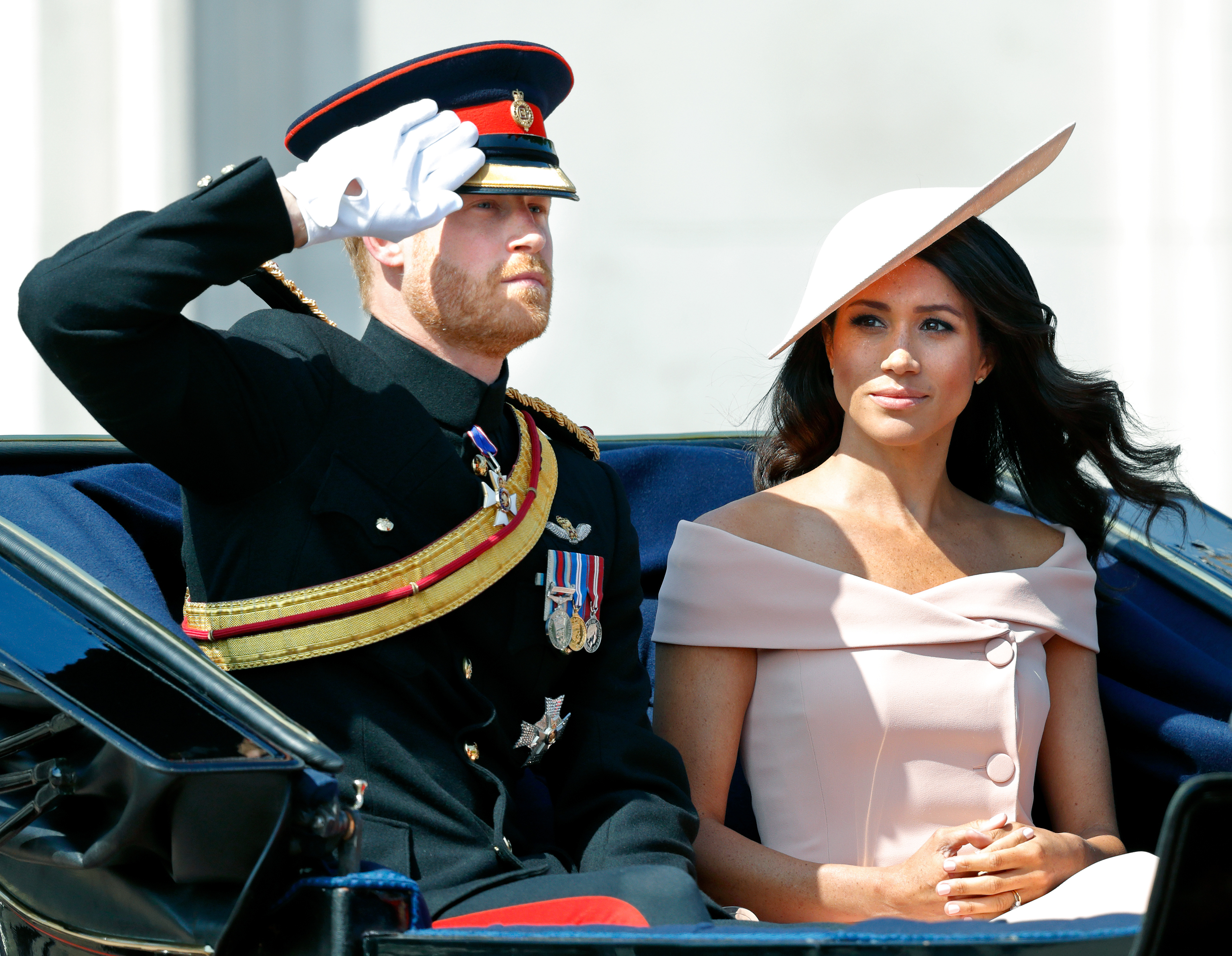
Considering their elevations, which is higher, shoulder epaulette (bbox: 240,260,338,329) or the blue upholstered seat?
shoulder epaulette (bbox: 240,260,338,329)

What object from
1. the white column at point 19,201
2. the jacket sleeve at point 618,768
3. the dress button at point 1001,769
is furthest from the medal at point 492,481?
the white column at point 19,201

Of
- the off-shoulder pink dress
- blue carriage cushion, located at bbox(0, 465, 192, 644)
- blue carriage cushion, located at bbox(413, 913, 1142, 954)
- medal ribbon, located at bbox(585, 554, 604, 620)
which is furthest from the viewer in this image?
the off-shoulder pink dress

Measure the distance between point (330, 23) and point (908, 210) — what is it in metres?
2.73

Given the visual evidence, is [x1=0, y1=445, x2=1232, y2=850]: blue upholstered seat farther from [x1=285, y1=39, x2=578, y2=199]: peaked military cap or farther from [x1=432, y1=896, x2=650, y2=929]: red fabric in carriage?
[x1=285, y1=39, x2=578, y2=199]: peaked military cap

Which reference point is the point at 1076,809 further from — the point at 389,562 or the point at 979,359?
the point at 389,562

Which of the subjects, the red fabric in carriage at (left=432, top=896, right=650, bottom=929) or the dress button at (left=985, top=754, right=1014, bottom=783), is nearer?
the red fabric in carriage at (left=432, top=896, right=650, bottom=929)

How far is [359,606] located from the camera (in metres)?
1.76

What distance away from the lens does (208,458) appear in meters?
1.66

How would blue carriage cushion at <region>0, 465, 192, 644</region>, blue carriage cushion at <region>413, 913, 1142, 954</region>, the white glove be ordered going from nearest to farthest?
blue carriage cushion at <region>413, 913, 1142, 954</region>
the white glove
blue carriage cushion at <region>0, 465, 192, 644</region>

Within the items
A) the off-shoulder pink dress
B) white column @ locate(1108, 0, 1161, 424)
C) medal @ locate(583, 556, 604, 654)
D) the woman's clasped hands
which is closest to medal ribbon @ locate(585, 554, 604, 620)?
medal @ locate(583, 556, 604, 654)

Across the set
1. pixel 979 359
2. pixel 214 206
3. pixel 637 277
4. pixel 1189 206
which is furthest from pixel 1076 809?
A: pixel 1189 206

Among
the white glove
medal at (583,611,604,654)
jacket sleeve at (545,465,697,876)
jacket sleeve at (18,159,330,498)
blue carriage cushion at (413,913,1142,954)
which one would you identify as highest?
the white glove

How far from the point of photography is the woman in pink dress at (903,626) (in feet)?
6.73

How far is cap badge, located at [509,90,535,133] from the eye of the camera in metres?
2.01
